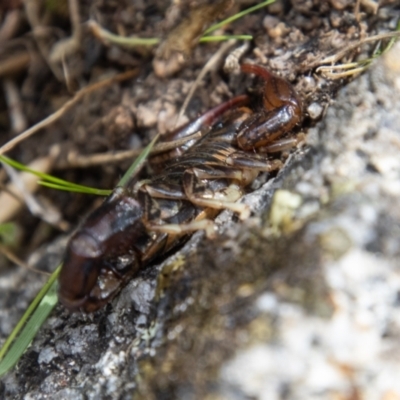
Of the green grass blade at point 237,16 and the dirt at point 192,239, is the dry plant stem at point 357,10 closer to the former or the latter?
the dirt at point 192,239

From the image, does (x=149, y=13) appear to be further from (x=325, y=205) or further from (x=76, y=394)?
(x=76, y=394)

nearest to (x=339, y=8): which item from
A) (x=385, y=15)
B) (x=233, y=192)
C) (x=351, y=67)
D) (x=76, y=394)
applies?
(x=385, y=15)

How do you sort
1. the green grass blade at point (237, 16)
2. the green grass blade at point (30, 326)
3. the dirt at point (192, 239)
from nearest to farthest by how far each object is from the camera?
1. the dirt at point (192, 239)
2. the green grass blade at point (30, 326)
3. the green grass blade at point (237, 16)

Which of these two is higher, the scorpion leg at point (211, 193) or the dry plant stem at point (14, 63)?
the dry plant stem at point (14, 63)

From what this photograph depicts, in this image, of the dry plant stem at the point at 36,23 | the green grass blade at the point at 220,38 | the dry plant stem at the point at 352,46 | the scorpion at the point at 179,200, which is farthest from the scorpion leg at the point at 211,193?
the dry plant stem at the point at 36,23

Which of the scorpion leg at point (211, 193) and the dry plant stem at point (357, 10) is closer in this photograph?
the scorpion leg at point (211, 193)

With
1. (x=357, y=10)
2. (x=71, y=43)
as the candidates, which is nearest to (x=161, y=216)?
(x=357, y=10)
